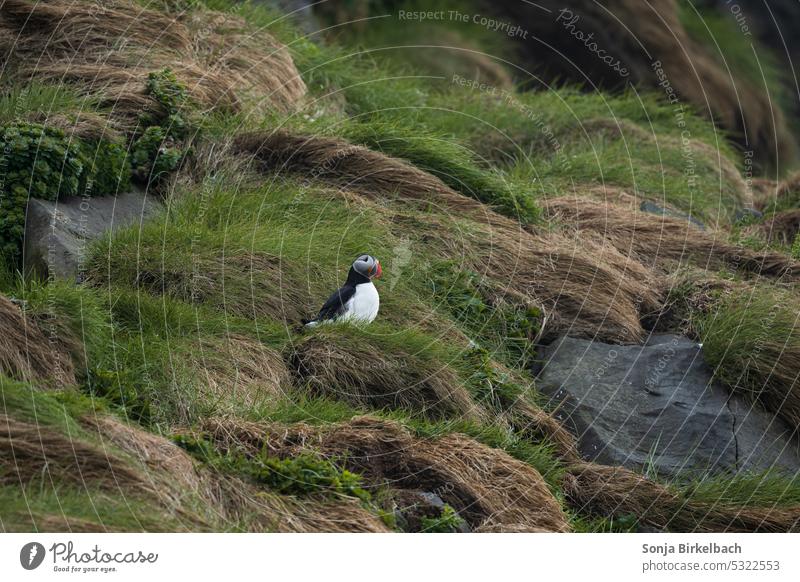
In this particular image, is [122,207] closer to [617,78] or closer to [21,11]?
[21,11]

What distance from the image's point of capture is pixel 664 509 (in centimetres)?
614

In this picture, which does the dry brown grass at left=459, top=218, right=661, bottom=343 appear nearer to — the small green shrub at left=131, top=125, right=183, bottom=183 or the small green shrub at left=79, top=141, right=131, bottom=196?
the small green shrub at left=131, top=125, right=183, bottom=183

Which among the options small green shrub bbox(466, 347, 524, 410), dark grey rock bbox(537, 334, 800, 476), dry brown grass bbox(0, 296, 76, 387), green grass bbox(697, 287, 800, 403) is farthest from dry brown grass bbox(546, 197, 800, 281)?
dry brown grass bbox(0, 296, 76, 387)

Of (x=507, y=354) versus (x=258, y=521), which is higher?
(x=507, y=354)

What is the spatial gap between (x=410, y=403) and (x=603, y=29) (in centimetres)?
939

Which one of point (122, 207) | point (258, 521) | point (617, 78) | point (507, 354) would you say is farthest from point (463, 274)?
point (617, 78)

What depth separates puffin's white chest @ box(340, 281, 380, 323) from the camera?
633 centimetres

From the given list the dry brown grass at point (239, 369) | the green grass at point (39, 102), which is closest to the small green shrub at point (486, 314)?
the dry brown grass at point (239, 369)

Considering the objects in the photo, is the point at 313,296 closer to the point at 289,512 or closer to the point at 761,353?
the point at 289,512

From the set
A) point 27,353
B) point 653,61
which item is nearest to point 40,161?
point 27,353

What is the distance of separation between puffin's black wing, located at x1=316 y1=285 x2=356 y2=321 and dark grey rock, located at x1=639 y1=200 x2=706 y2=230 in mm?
3201

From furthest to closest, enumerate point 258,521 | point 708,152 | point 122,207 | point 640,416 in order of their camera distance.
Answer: point 708,152 < point 122,207 < point 640,416 < point 258,521

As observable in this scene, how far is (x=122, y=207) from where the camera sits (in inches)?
285

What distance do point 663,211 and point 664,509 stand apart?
10.7 ft
